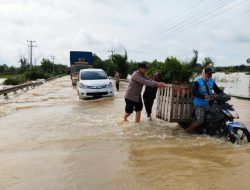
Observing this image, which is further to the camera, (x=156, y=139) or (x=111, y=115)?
(x=111, y=115)

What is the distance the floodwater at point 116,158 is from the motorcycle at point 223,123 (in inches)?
7.4

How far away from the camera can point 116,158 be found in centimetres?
683

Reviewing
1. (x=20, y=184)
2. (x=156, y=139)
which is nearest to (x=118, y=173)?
(x=20, y=184)

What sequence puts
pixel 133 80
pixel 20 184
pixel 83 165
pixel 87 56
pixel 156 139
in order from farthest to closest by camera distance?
pixel 87 56, pixel 133 80, pixel 156 139, pixel 83 165, pixel 20 184

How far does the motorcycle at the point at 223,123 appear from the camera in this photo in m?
7.68

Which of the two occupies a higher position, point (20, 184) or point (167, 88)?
point (167, 88)

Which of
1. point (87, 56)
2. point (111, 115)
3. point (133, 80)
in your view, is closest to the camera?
Answer: point (133, 80)

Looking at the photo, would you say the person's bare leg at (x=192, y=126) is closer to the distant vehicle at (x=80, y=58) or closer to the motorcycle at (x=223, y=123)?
the motorcycle at (x=223, y=123)

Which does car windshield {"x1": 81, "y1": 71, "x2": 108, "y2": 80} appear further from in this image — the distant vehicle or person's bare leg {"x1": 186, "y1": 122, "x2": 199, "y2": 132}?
the distant vehicle

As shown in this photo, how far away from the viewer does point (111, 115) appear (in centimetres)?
1269

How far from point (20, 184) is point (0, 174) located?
0.62 m

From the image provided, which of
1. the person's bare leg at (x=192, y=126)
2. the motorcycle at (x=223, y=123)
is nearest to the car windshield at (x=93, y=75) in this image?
the person's bare leg at (x=192, y=126)

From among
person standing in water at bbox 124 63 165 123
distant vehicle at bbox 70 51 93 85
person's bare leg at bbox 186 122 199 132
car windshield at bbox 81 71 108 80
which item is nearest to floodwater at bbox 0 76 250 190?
person's bare leg at bbox 186 122 199 132

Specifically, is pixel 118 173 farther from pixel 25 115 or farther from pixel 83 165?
pixel 25 115
